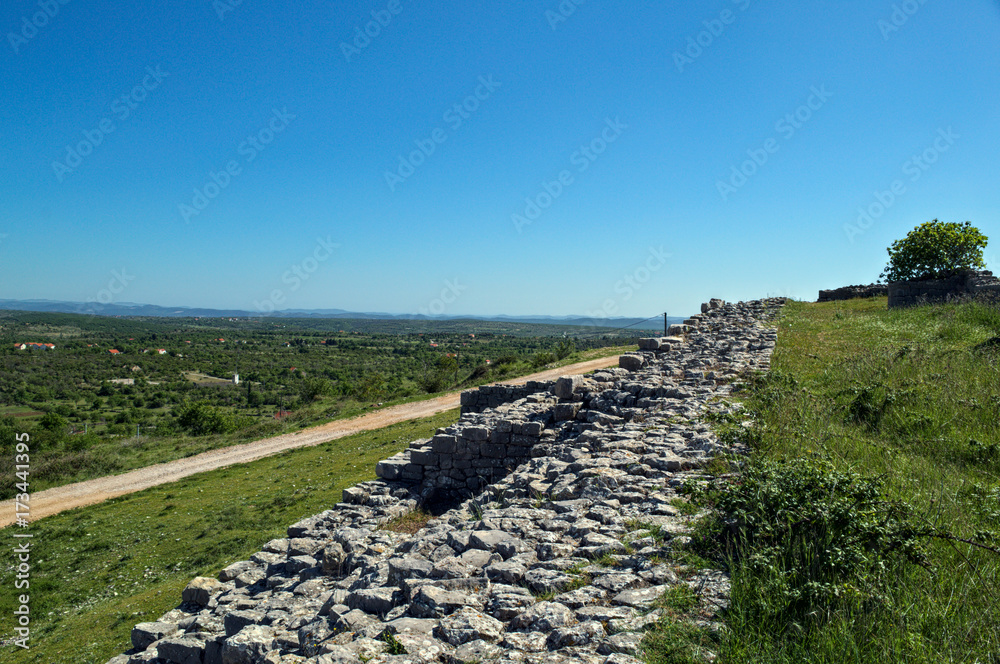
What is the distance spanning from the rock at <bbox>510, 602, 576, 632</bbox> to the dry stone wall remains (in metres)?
0.01

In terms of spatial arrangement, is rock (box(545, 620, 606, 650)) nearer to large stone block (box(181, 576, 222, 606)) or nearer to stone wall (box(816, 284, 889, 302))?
large stone block (box(181, 576, 222, 606))

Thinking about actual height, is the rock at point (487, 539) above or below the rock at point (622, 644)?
below

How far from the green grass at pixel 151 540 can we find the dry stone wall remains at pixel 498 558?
3765mm

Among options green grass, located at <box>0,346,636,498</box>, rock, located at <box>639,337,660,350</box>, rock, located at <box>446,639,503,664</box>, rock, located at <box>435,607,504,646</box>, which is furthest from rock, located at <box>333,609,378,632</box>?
green grass, located at <box>0,346,636,498</box>

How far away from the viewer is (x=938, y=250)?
2794 centimetres

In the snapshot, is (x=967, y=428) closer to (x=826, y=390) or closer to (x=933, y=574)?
(x=826, y=390)

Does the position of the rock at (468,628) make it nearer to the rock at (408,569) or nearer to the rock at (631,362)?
the rock at (408,569)

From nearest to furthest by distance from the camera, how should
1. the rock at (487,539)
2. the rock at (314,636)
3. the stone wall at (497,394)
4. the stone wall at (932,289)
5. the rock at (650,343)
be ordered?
the rock at (314,636) < the rock at (487,539) < the stone wall at (497,394) < the rock at (650,343) < the stone wall at (932,289)

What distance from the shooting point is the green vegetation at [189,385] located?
27266 mm

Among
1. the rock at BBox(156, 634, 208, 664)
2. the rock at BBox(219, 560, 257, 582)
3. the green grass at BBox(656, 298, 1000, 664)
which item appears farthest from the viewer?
the rock at BBox(219, 560, 257, 582)

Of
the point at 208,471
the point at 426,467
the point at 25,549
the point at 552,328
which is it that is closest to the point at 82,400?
the point at 208,471

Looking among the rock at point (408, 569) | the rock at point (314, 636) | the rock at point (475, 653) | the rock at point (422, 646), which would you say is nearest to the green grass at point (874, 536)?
the rock at point (475, 653)

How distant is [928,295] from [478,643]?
76.4ft

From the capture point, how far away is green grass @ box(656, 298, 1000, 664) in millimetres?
2400
